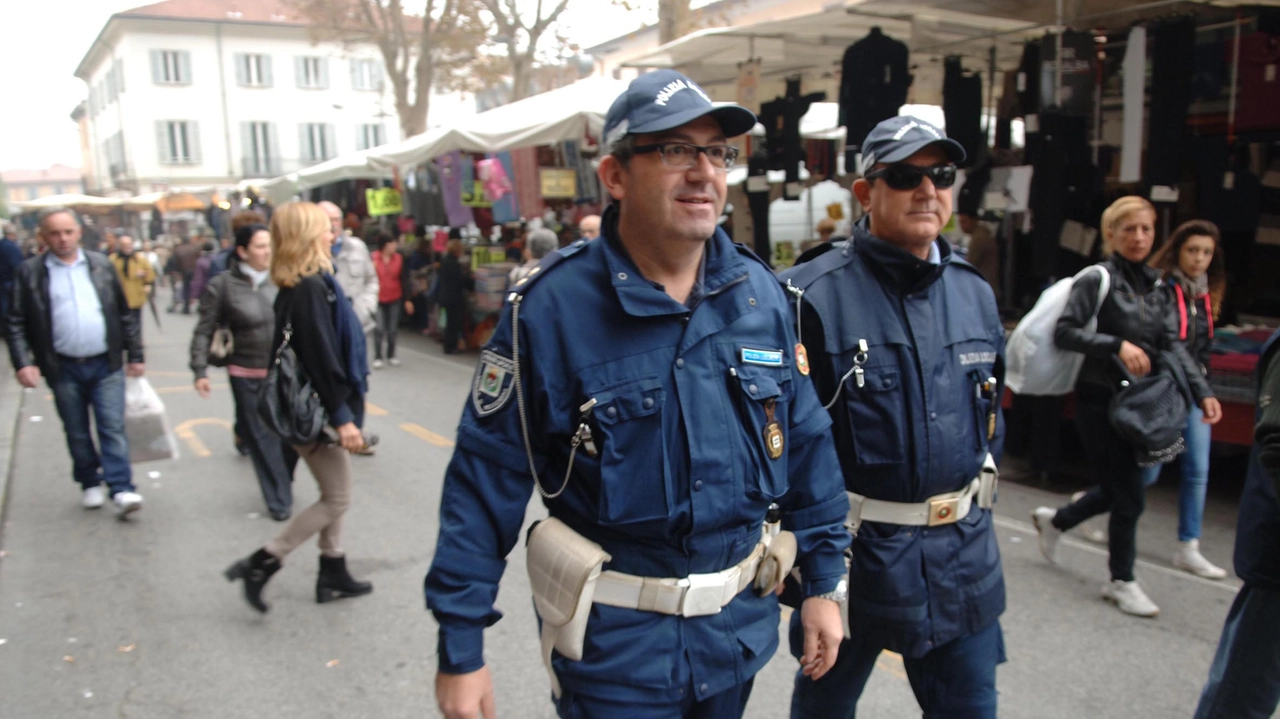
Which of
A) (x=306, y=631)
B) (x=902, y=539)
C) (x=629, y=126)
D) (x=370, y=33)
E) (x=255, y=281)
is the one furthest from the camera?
(x=370, y=33)

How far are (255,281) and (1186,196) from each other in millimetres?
7806

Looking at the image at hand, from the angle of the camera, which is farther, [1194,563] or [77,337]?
[77,337]

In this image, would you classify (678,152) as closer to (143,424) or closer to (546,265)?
(546,265)

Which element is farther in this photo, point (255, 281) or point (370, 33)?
point (370, 33)

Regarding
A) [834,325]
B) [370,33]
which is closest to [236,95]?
[370,33]

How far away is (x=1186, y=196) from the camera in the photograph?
27.3ft

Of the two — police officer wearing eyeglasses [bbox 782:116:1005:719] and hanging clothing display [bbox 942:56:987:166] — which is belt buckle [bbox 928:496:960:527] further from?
hanging clothing display [bbox 942:56:987:166]

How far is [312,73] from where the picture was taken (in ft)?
169

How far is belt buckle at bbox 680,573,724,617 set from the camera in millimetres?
1909

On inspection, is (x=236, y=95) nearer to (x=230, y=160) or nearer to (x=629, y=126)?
(x=230, y=160)

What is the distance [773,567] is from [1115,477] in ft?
10.1

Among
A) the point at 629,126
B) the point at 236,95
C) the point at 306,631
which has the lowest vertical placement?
the point at 306,631

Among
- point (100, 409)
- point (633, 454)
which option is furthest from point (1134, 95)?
point (100, 409)

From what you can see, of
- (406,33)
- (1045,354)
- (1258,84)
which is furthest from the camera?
(406,33)
